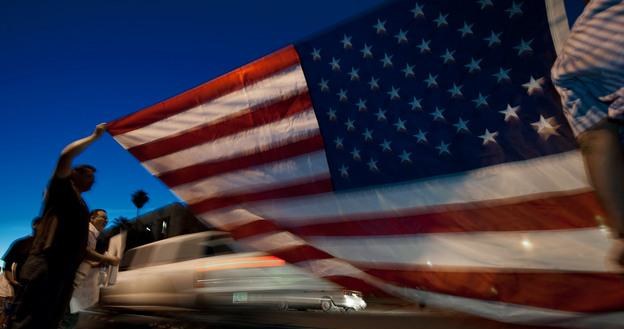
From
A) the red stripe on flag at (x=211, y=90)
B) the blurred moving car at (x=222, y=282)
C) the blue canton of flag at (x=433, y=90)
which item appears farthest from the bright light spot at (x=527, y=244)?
the blurred moving car at (x=222, y=282)

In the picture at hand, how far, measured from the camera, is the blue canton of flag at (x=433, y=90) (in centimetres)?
173

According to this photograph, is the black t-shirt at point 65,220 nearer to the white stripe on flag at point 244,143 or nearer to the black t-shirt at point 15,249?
the white stripe on flag at point 244,143

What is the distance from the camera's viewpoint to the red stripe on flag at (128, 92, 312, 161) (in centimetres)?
257

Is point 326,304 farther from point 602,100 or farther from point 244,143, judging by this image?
point 602,100

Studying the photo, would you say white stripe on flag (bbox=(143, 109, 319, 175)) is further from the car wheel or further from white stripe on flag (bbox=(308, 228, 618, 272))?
the car wheel

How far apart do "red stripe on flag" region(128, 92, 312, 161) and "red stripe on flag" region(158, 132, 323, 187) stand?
0.17 metres

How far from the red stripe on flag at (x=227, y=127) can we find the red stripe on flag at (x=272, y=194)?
41 centimetres

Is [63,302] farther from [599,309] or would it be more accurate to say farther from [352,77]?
[599,309]

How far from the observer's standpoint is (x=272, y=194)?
2.63m

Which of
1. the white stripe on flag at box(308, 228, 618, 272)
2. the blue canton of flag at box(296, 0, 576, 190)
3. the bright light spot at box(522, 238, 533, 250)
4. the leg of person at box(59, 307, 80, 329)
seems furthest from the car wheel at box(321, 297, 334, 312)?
the bright light spot at box(522, 238, 533, 250)

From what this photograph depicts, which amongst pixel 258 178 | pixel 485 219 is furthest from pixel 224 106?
pixel 485 219

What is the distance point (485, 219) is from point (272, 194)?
1261mm

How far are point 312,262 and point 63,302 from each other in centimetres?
177

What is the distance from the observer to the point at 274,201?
2.61m
